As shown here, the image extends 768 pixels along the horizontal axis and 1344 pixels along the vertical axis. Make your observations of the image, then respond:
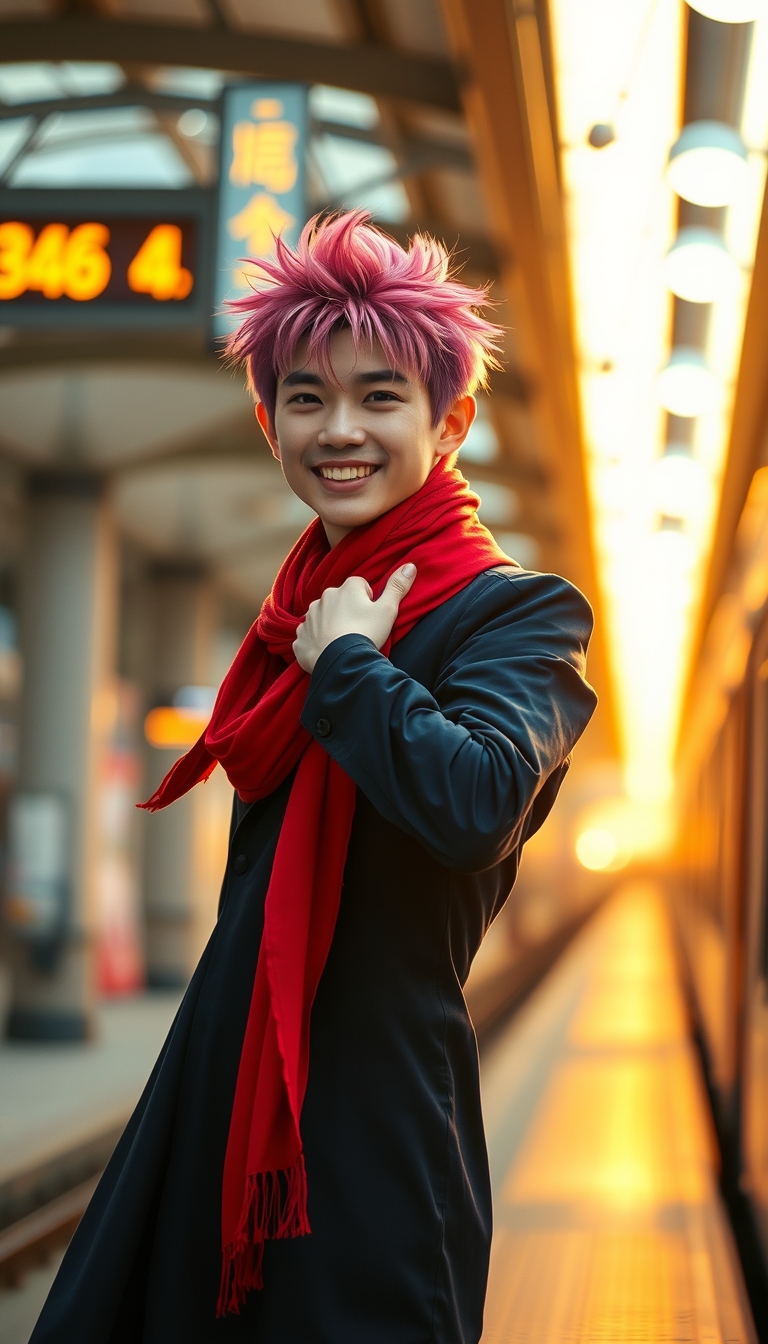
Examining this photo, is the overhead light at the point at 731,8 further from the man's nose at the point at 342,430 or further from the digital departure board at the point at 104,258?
the man's nose at the point at 342,430

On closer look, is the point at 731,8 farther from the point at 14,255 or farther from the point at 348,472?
the point at 348,472

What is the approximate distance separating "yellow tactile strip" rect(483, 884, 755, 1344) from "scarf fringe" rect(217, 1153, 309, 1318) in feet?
7.47

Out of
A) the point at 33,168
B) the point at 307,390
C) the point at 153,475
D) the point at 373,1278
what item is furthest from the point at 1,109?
the point at 373,1278

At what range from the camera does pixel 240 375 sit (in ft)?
23.6

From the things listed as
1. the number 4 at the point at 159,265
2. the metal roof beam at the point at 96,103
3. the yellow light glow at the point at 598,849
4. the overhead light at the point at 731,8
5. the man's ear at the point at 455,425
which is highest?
the metal roof beam at the point at 96,103

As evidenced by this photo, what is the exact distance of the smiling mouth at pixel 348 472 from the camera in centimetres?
148

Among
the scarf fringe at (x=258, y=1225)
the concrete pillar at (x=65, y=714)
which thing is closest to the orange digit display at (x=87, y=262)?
the scarf fringe at (x=258, y=1225)

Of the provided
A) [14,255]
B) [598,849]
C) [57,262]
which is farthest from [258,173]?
[598,849]

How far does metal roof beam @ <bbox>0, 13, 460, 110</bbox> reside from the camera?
226 inches

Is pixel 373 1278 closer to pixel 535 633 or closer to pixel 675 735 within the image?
pixel 535 633

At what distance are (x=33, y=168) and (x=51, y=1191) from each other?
5963 mm

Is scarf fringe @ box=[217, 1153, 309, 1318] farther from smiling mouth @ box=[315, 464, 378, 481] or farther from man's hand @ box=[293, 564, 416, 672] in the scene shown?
smiling mouth @ box=[315, 464, 378, 481]

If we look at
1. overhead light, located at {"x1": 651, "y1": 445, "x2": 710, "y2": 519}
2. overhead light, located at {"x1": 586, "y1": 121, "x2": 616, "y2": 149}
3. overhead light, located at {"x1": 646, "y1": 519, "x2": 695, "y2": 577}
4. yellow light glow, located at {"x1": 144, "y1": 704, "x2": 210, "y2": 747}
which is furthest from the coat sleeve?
yellow light glow, located at {"x1": 144, "y1": 704, "x2": 210, "y2": 747}

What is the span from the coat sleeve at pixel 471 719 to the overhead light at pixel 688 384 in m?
5.24
